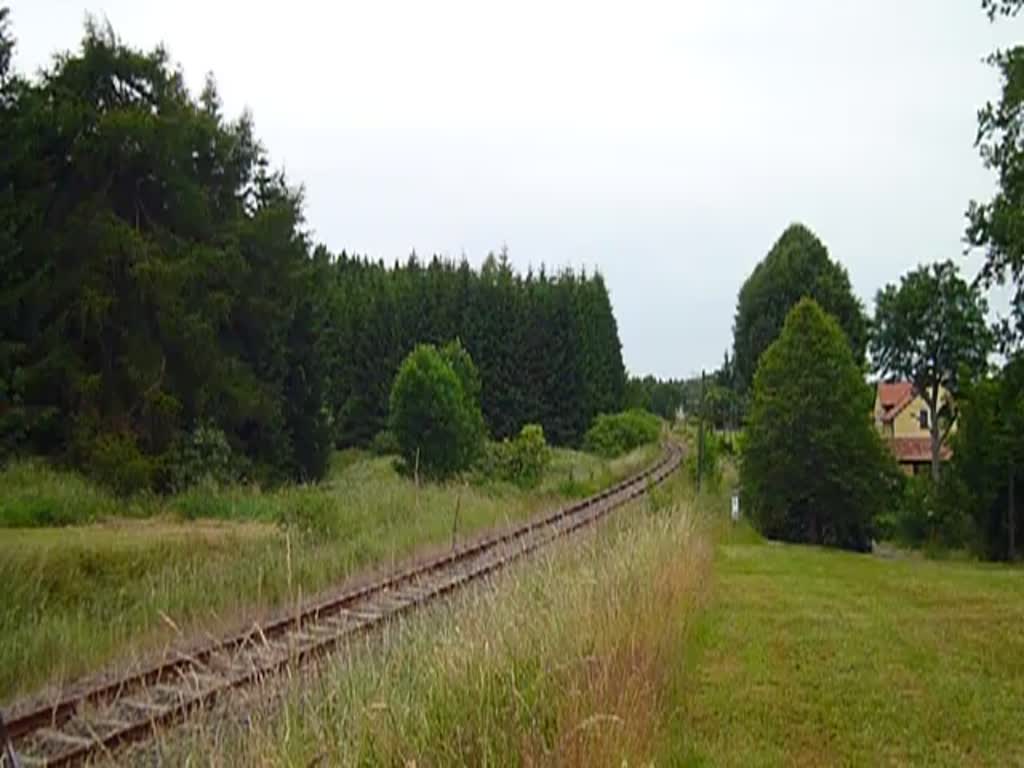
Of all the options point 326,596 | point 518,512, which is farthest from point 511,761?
point 518,512

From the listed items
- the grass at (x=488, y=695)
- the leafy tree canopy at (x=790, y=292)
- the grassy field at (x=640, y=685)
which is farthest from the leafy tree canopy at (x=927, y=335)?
the grass at (x=488, y=695)

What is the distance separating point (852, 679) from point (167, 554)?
10.5 meters

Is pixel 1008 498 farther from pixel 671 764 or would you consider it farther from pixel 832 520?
pixel 671 764

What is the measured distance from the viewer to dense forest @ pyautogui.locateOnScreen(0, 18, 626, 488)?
2941cm

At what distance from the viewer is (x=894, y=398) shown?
75.6 m

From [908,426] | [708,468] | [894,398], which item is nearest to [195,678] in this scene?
[708,468]

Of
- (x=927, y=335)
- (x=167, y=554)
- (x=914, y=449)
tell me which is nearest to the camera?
(x=167, y=554)

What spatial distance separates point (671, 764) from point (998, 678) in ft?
13.1

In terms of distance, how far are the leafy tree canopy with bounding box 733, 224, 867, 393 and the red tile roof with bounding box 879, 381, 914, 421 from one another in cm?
1259

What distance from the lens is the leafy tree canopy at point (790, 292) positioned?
178 feet

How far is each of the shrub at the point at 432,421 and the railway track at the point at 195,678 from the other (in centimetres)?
2408

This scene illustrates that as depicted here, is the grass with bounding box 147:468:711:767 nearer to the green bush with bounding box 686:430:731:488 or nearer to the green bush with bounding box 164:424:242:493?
the green bush with bounding box 164:424:242:493

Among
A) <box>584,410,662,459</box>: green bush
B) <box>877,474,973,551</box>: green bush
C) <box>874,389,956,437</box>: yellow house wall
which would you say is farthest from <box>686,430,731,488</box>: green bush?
<box>874,389,956,437</box>: yellow house wall

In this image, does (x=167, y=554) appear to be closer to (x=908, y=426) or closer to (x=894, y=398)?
(x=908, y=426)
